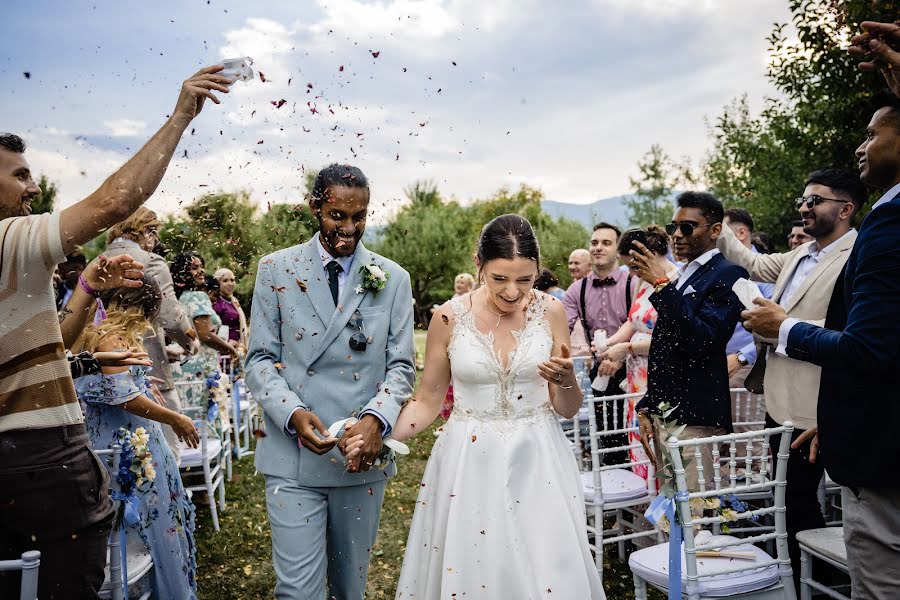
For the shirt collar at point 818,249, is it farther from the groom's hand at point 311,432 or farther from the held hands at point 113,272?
the held hands at point 113,272

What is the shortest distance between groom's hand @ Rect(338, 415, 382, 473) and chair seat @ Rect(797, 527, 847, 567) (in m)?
2.12

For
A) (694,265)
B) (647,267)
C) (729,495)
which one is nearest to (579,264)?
(694,265)

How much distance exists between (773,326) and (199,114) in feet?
7.59

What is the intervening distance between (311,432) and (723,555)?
2.03 metres

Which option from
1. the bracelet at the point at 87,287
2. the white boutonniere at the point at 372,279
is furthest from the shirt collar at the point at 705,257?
the bracelet at the point at 87,287

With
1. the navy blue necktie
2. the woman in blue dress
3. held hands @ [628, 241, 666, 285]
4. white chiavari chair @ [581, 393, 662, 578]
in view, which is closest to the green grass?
white chiavari chair @ [581, 393, 662, 578]

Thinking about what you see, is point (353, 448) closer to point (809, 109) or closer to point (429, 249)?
point (809, 109)

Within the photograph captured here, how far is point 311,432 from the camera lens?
278cm

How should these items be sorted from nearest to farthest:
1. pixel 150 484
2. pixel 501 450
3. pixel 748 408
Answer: pixel 501 450 → pixel 150 484 → pixel 748 408

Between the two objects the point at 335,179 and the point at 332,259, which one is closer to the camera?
the point at 335,179

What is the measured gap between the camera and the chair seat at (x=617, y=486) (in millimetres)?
4371

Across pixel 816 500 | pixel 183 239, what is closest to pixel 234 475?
pixel 183 239

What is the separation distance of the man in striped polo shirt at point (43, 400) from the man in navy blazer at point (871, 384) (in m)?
2.23

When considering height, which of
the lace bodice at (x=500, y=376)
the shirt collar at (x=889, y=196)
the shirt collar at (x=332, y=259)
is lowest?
the lace bodice at (x=500, y=376)
